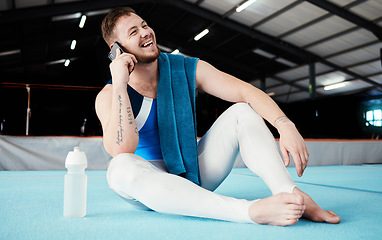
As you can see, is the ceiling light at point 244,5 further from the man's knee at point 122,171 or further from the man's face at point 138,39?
the man's knee at point 122,171

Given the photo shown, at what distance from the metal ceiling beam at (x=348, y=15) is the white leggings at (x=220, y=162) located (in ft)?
21.0

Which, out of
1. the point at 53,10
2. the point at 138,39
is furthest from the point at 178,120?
the point at 53,10

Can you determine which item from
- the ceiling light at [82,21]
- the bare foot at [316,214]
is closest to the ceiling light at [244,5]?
the ceiling light at [82,21]

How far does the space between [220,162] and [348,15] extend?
694 cm

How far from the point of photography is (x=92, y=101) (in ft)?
26.6

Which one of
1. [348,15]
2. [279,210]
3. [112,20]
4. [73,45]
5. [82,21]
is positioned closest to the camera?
[279,210]

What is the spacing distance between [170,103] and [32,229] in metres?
0.50

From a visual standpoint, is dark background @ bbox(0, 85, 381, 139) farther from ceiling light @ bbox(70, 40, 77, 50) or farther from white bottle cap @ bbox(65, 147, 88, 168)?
white bottle cap @ bbox(65, 147, 88, 168)

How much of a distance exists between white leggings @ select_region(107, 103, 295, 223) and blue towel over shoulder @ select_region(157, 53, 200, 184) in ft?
0.27

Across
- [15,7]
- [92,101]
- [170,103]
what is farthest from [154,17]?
[170,103]

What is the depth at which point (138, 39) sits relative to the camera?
1.02m

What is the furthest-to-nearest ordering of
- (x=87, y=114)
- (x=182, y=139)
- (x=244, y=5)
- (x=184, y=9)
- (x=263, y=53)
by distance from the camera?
1. (x=263, y=53)
2. (x=184, y=9)
3. (x=87, y=114)
4. (x=244, y=5)
5. (x=182, y=139)

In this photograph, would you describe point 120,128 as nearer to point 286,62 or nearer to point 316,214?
point 316,214

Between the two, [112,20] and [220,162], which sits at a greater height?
[112,20]
